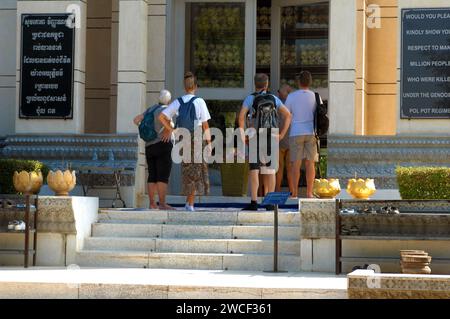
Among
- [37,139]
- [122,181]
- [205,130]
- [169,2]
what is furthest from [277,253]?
[169,2]

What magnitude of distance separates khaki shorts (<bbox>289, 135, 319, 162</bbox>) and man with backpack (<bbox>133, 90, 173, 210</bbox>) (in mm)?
1900

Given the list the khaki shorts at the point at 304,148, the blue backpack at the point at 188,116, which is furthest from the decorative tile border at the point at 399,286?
the khaki shorts at the point at 304,148

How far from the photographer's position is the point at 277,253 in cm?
1455

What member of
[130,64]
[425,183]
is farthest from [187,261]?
[130,64]

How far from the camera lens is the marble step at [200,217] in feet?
51.9

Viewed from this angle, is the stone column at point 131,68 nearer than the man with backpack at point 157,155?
No

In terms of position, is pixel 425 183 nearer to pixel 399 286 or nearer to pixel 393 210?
pixel 393 210

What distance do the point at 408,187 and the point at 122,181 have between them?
5.33m

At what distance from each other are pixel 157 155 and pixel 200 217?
1.47m

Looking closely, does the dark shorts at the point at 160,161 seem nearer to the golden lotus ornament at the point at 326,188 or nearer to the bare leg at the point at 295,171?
the bare leg at the point at 295,171

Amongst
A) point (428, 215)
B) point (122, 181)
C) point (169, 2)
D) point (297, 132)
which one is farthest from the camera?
point (169, 2)

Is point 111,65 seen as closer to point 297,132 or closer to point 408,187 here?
point 297,132

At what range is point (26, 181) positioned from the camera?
15.6 metres

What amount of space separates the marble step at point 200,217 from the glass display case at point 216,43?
5.40 m
